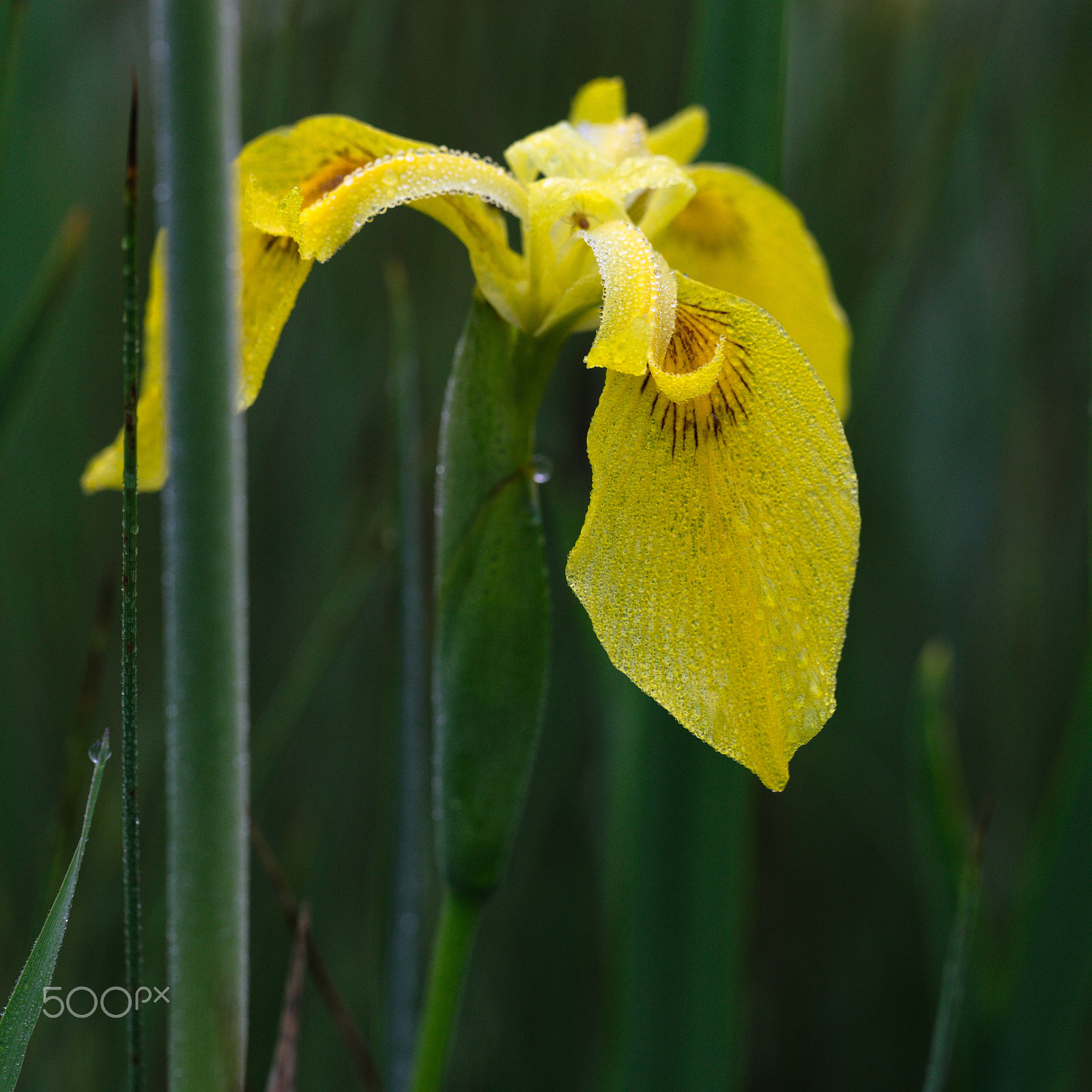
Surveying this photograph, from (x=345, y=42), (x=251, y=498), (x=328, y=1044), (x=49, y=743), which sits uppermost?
(x=345, y=42)

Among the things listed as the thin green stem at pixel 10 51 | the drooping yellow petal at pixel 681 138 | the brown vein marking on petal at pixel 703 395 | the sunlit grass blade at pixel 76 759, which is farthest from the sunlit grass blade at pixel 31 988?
the drooping yellow petal at pixel 681 138

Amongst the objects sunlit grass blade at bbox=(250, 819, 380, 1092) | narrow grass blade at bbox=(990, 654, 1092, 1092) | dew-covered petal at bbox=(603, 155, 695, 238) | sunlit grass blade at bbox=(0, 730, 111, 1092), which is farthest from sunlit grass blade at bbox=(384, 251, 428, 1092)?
narrow grass blade at bbox=(990, 654, 1092, 1092)

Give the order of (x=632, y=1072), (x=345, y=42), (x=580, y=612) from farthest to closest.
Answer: (x=345, y=42) → (x=580, y=612) → (x=632, y=1072)

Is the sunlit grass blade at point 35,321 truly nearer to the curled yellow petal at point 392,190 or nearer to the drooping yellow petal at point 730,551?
the curled yellow petal at point 392,190

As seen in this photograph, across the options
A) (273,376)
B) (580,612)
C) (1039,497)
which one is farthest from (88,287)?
(1039,497)

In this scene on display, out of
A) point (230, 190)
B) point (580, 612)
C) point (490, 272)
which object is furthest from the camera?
point (580, 612)

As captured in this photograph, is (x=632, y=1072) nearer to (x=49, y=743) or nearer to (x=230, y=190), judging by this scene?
(x=230, y=190)

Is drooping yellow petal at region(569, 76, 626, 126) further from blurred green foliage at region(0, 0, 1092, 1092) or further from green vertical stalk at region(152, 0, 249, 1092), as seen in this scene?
green vertical stalk at region(152, 0, 249, 1092)
